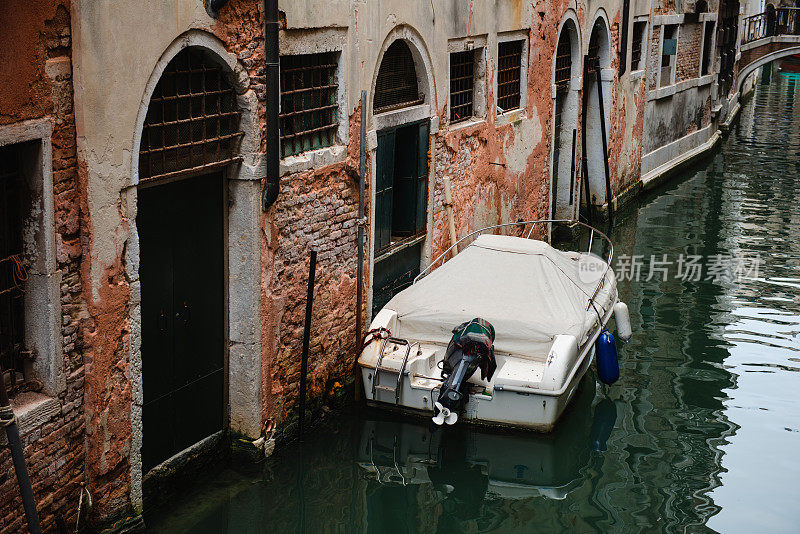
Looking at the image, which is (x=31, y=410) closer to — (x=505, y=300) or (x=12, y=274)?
(x=12, y=274)

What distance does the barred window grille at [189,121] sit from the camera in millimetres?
5305

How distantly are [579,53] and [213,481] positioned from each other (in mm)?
8203

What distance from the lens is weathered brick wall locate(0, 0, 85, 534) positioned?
4214 millimetres

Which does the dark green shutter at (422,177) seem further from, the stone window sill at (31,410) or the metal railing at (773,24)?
the metal railing at (773,24)

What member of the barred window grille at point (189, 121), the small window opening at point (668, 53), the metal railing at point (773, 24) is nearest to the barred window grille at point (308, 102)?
the barred window grille at point (189, 121)

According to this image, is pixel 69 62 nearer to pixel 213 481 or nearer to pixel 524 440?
pixel 213 481

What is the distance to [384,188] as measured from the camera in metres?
7.86

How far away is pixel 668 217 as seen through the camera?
1448 centimetres

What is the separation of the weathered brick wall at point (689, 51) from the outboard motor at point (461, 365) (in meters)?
13.1

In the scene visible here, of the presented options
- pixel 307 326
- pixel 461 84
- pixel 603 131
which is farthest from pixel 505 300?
pixel 603 131

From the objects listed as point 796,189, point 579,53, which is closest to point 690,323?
point 579,53

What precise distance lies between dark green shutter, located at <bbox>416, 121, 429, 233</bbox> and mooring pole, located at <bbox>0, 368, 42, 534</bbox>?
448 centimetres

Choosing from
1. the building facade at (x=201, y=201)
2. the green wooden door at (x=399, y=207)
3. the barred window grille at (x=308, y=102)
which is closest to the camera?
the building facade at (x=201, y=201)

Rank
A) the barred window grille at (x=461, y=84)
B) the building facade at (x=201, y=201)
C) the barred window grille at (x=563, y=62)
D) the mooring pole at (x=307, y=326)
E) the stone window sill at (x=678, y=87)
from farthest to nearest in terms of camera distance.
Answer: the stone window sill at (x=678, y=87) → the barred window grille at (x=563, y=62) → the barred window grille at (x=461, y=84) → the mooring pole at (x=307, y=326) → the building facade at (x=201, y=201)
